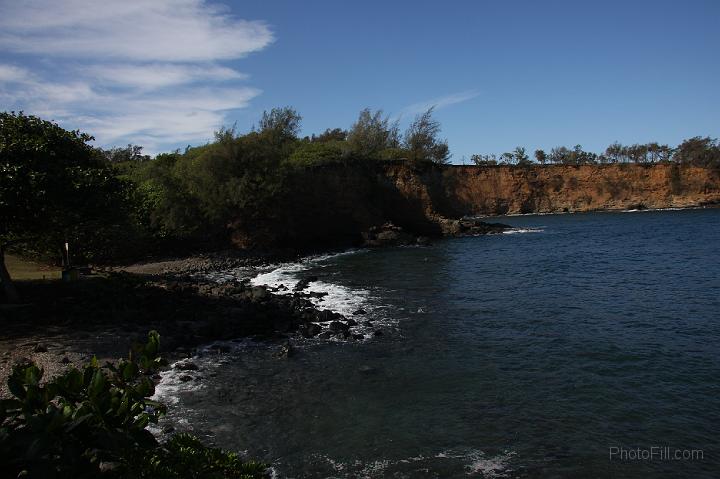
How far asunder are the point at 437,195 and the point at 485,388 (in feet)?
203

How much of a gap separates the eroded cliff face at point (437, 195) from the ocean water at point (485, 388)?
25.8 metres

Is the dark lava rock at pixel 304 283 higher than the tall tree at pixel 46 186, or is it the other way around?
the tall tree at pixel 46 186

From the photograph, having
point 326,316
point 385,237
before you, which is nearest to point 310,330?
point 326,316

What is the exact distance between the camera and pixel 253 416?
12414mm

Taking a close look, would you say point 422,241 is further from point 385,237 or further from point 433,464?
point 433,464

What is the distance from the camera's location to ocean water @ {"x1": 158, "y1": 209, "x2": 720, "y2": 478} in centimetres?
1026

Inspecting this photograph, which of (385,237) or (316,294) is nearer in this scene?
(316,294)

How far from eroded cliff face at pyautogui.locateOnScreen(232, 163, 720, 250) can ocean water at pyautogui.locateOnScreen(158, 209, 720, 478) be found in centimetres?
2580

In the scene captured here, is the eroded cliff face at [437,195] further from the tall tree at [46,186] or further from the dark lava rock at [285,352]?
the dark lava rock at [285,352]

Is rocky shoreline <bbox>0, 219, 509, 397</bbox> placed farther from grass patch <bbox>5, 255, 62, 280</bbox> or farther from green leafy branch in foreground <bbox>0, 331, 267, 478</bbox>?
green leafy branch in foreground <bbox>0, 331, 267, 478</bbox>

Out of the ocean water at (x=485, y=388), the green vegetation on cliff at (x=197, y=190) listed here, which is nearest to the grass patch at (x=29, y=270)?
the green vegetation on cliff at (x=197, y=190)

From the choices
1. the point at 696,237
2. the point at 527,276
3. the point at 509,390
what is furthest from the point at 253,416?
the point at 696,237
